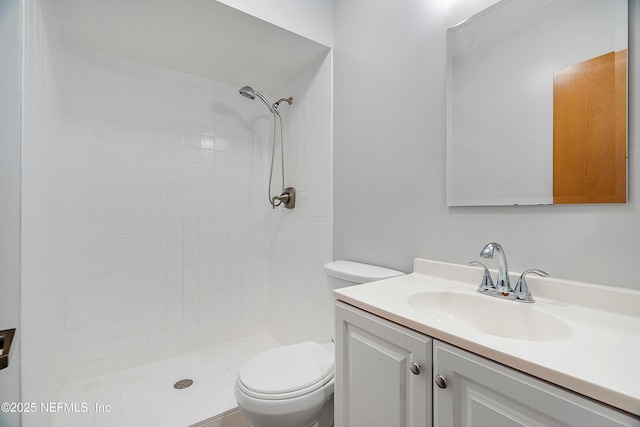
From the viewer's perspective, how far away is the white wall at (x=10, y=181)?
2.99 feet

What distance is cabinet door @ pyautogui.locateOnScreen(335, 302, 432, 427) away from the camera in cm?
68

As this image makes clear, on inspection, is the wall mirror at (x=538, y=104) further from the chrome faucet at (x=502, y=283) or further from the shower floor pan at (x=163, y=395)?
the shower floor pan at (x=163, y=395)

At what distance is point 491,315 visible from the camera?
88 centimetres

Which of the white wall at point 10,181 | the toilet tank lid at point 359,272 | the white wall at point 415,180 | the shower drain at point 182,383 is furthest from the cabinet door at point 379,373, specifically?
the shower drain at point 182,383

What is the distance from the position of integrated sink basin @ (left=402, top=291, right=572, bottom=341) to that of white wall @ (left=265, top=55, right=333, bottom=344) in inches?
34.0

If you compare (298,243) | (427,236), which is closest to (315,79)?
(298,243)

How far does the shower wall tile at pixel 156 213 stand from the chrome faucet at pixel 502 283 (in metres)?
1.84

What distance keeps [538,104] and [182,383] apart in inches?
89.5

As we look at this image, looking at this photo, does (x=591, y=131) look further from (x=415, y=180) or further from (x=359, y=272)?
(x=359, y=272)

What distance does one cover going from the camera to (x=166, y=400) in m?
1.57

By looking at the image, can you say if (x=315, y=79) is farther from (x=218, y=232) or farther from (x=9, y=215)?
(x=9, y=215)

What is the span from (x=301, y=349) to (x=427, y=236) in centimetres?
80

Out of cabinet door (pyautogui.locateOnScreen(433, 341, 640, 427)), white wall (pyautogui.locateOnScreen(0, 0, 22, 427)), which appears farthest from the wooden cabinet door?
white wall (pyautogui.locateOnScreen(0, 0, 22, 427))
